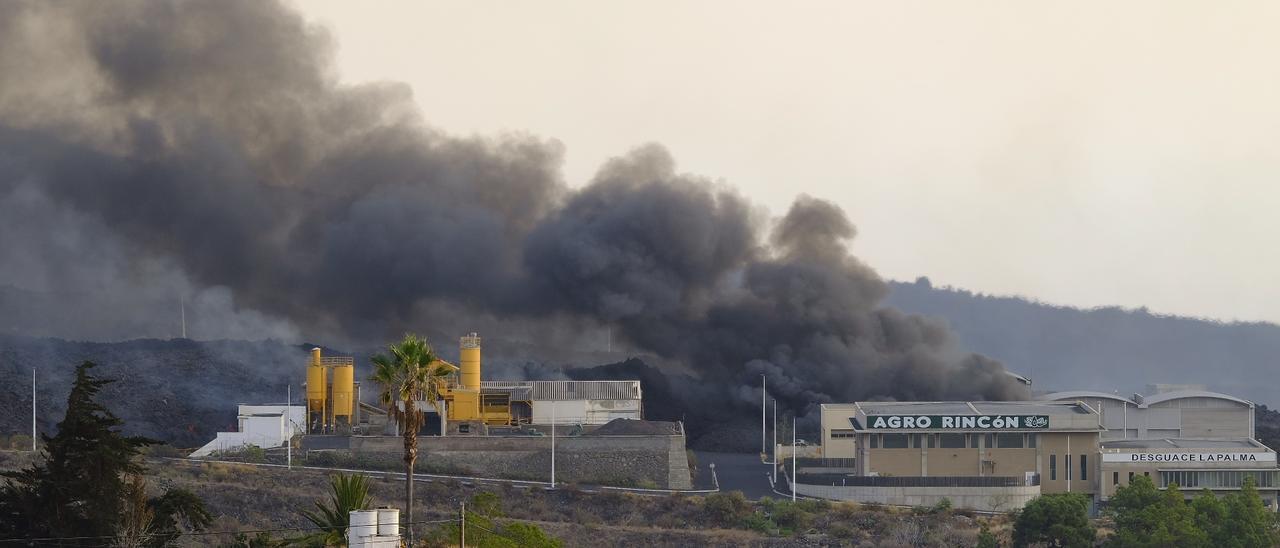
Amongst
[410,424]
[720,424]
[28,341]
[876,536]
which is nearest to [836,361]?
[720,424]

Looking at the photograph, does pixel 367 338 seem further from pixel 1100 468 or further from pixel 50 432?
pixel 1100 468

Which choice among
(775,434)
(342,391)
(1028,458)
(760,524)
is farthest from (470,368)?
(1028,458)

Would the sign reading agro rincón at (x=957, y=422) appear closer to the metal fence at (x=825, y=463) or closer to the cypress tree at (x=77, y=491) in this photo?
the metal fence at (x=825, y=463)

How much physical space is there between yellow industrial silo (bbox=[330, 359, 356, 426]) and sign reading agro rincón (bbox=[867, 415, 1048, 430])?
2831 cm

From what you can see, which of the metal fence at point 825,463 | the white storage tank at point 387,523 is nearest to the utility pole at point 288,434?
the metal fence at point 825,463

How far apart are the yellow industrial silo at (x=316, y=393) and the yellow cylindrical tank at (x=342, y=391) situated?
59cm

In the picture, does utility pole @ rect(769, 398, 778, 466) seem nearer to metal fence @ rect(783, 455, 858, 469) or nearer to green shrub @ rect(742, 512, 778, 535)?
metal fence @ rect(783, 455, 858, 469)

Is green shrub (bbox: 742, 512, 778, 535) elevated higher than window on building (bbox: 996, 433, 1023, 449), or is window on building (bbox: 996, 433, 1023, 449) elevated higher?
window on building (bbox: 996, 433, 1023, 449)

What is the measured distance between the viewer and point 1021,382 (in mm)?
127875

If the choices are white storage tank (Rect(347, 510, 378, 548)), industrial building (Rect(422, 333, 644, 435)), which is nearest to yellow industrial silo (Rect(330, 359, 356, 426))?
industrial building (Rect(422, 333, 644, 435))

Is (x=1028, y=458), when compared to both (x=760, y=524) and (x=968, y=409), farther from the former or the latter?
(x=760, y=524)

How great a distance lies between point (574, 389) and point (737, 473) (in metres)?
11.8

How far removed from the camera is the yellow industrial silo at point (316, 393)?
100 metres

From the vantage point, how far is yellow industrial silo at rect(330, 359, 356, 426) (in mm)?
100375
